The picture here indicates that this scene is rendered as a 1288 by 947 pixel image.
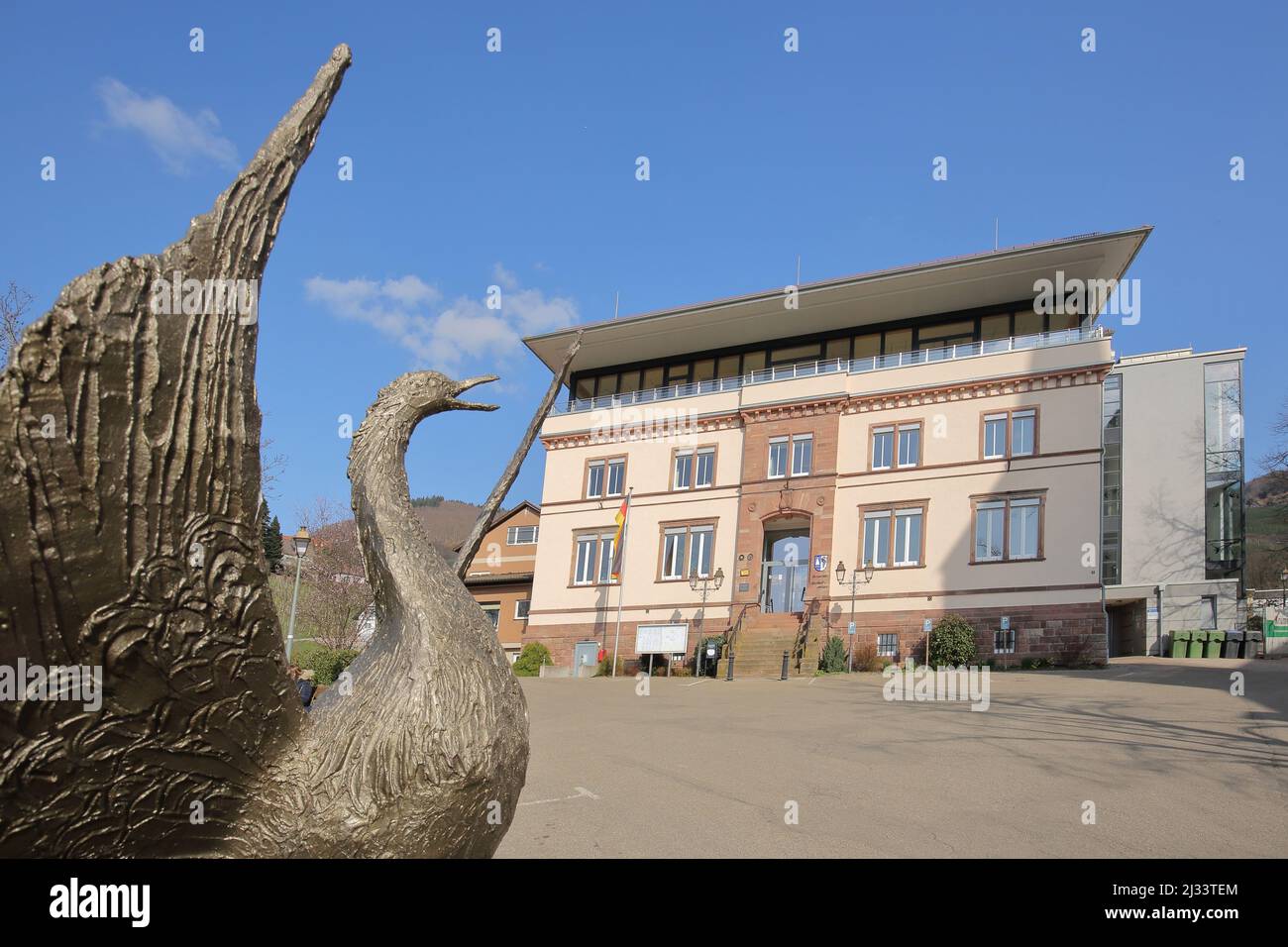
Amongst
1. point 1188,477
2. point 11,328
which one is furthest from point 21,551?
point 1188,477

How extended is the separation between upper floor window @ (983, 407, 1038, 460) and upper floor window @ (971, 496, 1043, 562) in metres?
1.60

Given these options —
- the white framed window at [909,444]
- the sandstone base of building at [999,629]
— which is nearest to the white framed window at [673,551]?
the sandstone base of building at [999,629]

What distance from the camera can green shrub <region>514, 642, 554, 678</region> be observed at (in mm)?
36750

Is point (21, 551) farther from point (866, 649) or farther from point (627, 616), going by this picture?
point (627, 616)

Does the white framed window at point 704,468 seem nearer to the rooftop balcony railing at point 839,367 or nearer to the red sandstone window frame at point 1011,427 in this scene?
the rooftop balcony railing at point 839,367

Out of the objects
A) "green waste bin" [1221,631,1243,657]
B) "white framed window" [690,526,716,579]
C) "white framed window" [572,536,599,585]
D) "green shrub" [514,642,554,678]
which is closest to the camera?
"green waste bin" [1221,631,1243,657]

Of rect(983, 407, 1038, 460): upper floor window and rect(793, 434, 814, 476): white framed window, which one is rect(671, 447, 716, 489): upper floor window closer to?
rect(793, 434, 814, 476): white framed window

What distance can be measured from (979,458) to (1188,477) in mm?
20328

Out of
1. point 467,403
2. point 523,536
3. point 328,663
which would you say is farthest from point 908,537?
point 467,403

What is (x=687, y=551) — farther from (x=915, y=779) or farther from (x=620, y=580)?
(x=915, y=779)

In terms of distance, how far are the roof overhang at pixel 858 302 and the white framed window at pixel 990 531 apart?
7.87 metres

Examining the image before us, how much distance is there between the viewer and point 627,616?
126ft

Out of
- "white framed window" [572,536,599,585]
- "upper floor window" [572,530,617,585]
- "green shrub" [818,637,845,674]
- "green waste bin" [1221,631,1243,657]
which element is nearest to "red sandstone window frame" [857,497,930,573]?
"green shrub" [818,637,845,674]
